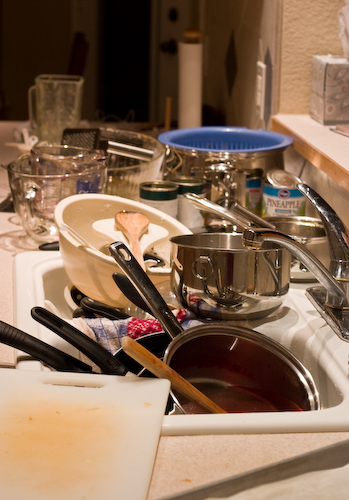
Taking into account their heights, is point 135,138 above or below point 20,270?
above

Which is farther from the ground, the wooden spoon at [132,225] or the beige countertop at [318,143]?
the beige countertop at [318,143]

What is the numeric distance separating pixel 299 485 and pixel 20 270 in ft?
1.89

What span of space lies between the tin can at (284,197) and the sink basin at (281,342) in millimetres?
192

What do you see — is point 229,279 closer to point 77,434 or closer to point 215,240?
point 215,240

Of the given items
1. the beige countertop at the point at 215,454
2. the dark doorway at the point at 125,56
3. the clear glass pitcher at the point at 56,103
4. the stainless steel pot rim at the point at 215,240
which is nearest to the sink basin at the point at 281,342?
the beige countertop at the point at 215,454

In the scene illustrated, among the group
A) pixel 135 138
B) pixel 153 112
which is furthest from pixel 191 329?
pixel 153 112

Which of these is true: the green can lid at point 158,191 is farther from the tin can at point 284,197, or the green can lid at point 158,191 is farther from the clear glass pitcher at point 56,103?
the clear glass pitcher at point 56,103

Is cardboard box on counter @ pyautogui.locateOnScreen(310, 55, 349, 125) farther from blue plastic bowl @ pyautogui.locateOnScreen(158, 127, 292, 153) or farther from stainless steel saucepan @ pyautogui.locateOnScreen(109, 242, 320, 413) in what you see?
stainless steel saucepan @ pyautogui.locateOnScreen(109, 242, 320, 413)

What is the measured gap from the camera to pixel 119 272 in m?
0.76

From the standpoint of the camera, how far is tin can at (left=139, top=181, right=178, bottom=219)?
1026 millimetres

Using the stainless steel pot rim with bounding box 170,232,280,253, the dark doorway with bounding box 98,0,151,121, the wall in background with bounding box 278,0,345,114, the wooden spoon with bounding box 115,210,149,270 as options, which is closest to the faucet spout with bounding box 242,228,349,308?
the stainless steel pot rim with bounding box 170,232,280,253

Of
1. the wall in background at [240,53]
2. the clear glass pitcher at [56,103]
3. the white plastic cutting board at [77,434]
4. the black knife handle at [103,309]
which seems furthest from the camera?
the clear glass pitcher at [56,103]

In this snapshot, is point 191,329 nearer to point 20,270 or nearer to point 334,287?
point 334,287

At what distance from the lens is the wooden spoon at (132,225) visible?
86cm
